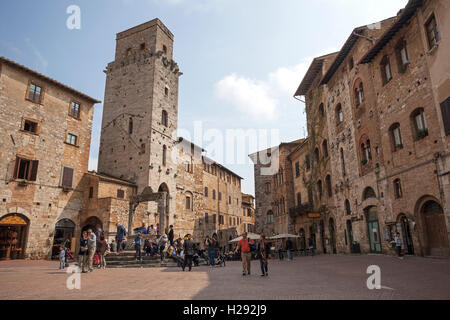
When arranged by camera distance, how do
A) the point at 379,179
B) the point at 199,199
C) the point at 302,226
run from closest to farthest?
the point at 379,179, the point at 302,226, the point at 199,199

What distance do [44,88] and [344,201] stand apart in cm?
2398

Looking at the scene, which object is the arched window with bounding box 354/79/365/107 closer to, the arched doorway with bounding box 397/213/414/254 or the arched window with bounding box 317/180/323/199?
the arched doorway with bounding box 397/213/414/254

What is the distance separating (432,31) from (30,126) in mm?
24863

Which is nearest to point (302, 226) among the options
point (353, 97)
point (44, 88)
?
point (353, 97)

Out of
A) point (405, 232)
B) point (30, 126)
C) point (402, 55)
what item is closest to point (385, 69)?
point (402, 55)

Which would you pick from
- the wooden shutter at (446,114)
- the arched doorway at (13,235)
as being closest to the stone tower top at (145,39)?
the arched doorway at (13,235)

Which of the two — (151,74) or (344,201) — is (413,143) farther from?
(151,74)

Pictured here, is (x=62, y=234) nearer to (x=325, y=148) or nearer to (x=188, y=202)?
(x=188, y=202)

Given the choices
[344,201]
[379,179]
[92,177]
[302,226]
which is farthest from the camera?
[302,226]

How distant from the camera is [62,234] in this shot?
22.3 meters

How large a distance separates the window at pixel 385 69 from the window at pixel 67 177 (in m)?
22.8

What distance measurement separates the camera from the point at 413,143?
1492cm
